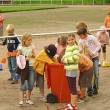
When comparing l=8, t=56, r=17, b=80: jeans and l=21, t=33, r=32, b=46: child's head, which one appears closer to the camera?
l=21, t=33, r=32, b=46: child's head

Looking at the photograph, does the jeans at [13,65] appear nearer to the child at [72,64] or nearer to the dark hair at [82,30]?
the dark hair at [82,30]

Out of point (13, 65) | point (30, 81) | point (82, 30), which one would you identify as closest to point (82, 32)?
point (82, 30)

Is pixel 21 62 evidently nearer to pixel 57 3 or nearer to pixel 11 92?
pixel 11 92

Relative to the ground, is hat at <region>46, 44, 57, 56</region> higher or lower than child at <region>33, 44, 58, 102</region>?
higher

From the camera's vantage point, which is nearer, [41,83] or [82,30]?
[82,30]

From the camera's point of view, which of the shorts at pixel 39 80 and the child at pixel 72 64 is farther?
the shorts at pixel 39 80

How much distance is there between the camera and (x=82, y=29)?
29.9 feet

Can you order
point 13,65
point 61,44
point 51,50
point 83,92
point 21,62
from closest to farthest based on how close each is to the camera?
1. point 21,62
2. point 51,50
3. point 83,92
4. point 61,44
5. point 13,65

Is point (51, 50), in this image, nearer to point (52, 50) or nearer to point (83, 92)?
point (52, 50)

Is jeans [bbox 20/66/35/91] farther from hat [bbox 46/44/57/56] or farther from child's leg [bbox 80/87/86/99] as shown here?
child's leg [bbox 80/87/86/99]

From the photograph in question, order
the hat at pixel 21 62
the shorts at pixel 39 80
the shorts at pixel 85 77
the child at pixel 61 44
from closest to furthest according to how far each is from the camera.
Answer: the hat at pixel 21 62 → the shorts at pixel 85 77 → the shorts at pixel 39 80 → the child at pixel 61 44

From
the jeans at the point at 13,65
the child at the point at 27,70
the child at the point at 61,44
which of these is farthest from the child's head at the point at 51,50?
the jeans at the point at 13,65

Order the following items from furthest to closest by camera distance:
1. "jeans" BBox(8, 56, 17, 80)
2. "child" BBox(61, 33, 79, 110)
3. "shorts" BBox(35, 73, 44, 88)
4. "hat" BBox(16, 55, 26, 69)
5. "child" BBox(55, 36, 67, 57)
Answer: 1. "jeans" BBox(8, 56, 17, 80)
2. "child" BBox(55, 36, 67, 57)
3. "shorts" BBox(35, 73, 44, 88)
4. "hat" BBox(16, 55, 26, 69)
5. "child" BBox(61, 33, 79, 110)

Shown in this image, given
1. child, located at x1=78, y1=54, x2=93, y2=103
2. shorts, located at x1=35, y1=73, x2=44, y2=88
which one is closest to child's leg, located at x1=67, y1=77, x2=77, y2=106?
child, located at x1=78, y1=54, x2=93, y2=103
